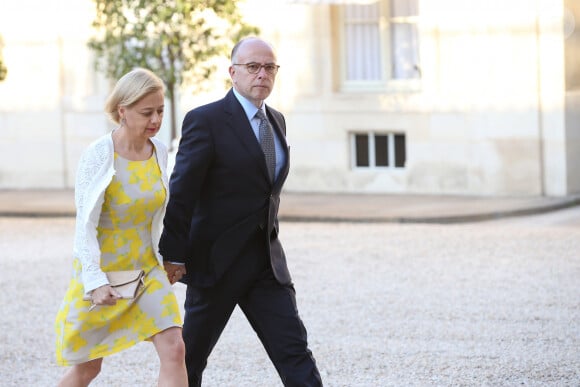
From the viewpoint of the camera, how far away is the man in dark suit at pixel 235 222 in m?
6.12

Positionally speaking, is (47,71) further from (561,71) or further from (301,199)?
(561,71)

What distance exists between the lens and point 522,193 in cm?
1706

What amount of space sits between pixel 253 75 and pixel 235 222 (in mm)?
610

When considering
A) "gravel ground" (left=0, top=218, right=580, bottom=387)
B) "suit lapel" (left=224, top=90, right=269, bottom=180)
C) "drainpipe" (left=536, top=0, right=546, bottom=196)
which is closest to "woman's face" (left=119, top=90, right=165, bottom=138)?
"suit lapel" (left=224, top=90, right=269, bottom=180)

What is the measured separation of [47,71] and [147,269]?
47.5ft

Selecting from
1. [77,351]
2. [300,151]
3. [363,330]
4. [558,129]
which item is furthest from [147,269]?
[300,151]

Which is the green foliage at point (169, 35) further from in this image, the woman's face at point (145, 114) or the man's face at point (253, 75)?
the woman's face at point (145, 114)

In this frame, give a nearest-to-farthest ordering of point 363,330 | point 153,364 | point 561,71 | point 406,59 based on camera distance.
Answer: point 153,364
point 363,330
point 561,71
point 406,59

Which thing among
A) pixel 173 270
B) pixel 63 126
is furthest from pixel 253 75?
pixel 63 126

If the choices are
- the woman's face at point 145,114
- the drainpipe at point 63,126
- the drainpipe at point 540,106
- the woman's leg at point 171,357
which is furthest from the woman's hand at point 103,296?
the drainpipe at point 63,126

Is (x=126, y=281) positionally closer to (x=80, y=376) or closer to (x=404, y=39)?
(x=80, y=376)

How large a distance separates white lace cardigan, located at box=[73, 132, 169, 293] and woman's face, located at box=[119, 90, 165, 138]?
5.1 inches

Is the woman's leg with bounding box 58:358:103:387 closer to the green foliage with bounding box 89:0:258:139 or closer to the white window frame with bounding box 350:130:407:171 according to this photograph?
the green foliage with bounding box 89:0:258:139

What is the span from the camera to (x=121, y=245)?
5.97m
